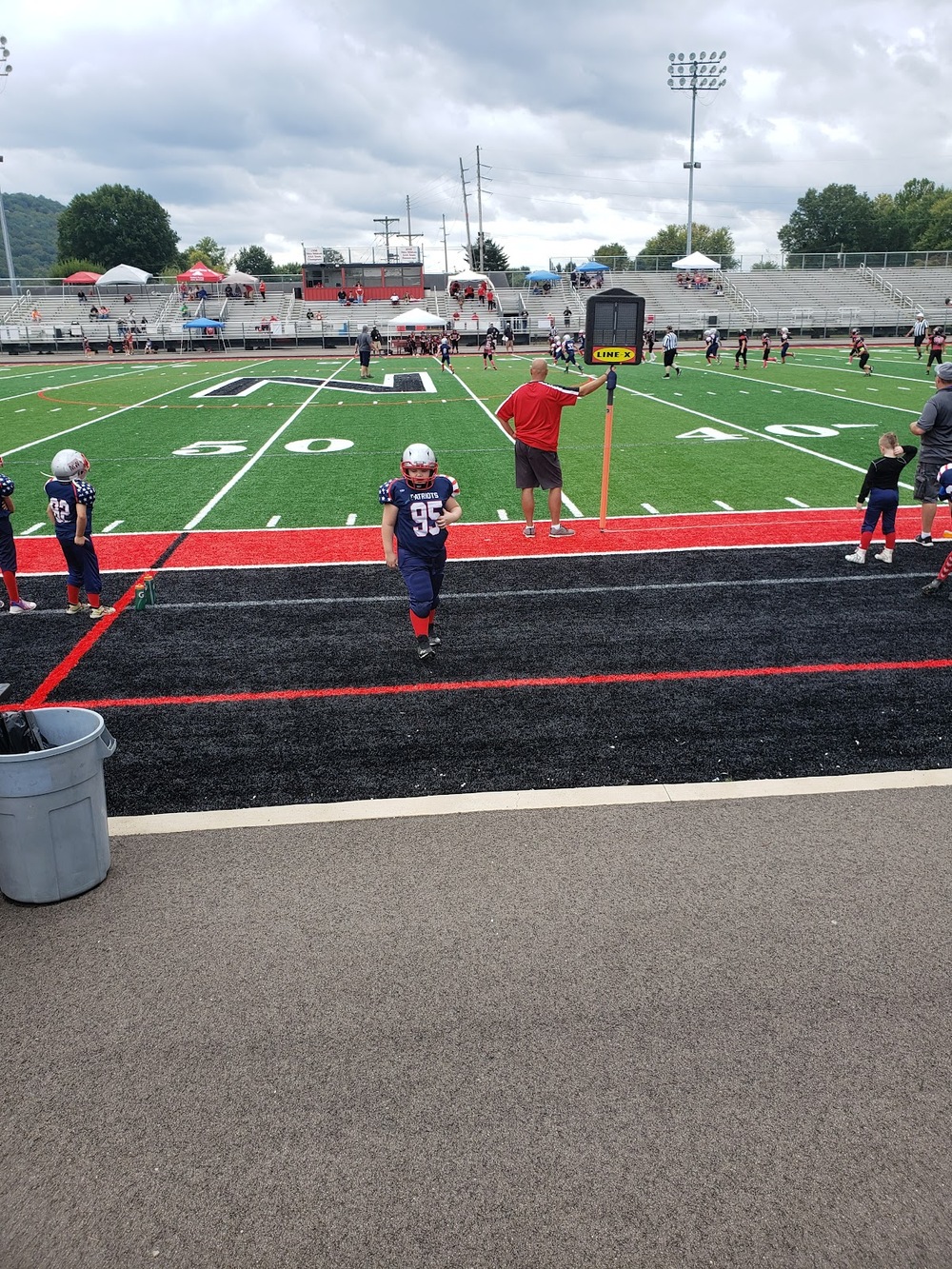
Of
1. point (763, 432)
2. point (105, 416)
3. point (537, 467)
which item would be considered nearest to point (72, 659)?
point (537, 467)

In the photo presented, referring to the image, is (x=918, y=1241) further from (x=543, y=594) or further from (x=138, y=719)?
(x=543, y=594)

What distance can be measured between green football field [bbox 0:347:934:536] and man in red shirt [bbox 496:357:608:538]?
67.1 inches

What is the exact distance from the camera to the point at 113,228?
104m

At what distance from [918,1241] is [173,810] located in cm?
425

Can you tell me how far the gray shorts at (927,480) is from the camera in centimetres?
996

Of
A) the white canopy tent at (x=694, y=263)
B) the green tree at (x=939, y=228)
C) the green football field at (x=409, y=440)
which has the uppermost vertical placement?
the green tree at (x=939, y=228)

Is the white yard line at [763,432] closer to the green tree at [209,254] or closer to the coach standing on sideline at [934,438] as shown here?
the coach standing on sideline at [934,438]

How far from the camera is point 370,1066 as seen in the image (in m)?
3.53

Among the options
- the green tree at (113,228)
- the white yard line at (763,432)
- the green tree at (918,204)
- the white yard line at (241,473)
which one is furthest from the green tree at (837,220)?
the white yard line at (241,473)

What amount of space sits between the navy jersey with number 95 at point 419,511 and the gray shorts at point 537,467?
334 cm

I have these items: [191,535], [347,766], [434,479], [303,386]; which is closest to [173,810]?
[347,766]

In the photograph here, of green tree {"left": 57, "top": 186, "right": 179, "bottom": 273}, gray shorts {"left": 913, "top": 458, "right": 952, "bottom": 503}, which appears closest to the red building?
green tree {"left": 57, "top": 186, "right": 179, "bottom": 273}

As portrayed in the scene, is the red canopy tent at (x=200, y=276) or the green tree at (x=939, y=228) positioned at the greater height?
the green tree at (x=939, y=228)

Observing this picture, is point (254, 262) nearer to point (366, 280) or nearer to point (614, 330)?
point (366, 280)
